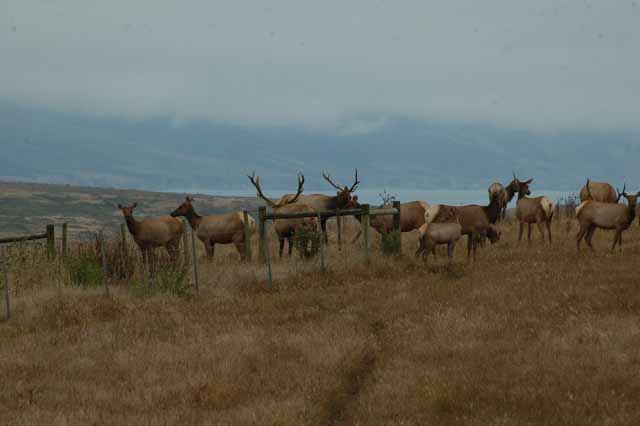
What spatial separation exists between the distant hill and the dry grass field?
5602 centimetres

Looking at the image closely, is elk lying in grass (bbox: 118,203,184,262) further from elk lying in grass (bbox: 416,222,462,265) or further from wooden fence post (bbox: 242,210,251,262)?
elk lying in grass (bbox: 416,222,462,265)

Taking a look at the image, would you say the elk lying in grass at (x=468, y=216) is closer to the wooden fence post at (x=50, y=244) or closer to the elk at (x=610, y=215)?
the elk at (x=610, y=215)

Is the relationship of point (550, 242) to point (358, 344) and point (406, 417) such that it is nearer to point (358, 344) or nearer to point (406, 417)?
point (358, 344)

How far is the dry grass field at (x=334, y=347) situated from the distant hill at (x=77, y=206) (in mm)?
56023

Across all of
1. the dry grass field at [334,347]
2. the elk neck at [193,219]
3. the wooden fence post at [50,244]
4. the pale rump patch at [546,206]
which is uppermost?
the pale rump patch at [546,206]

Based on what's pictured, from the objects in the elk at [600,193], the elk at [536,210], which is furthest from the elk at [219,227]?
the elk at [600,193]

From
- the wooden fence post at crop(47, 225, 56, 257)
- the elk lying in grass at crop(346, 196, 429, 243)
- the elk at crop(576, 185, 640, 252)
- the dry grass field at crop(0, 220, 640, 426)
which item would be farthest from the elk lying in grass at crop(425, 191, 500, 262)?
the wooden fence post at crop(47, 225, 56, 257)

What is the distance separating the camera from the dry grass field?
8008 mm

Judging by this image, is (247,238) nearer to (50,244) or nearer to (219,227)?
(219,227)

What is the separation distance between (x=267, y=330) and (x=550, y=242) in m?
11.4

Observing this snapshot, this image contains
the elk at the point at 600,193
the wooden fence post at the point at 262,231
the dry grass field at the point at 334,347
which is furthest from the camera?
the elk at the point at 600,193

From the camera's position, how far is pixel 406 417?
775 centimetres

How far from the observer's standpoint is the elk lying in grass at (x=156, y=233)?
18219 millimetres

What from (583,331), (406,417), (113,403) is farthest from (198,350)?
(583,331)
